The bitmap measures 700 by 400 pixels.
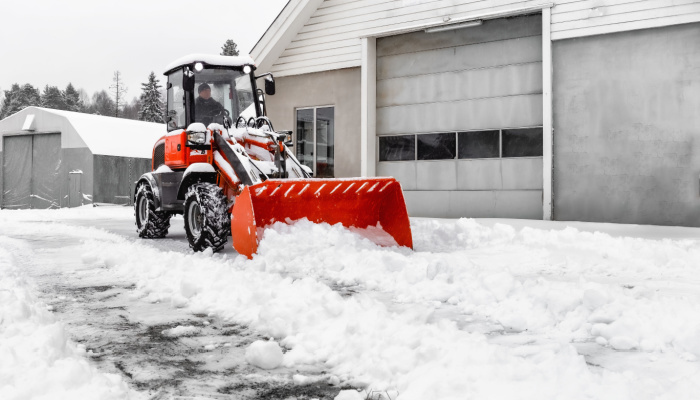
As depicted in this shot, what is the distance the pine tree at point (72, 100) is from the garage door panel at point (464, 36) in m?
67.2

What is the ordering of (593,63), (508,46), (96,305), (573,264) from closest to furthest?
(96,305) → (573,264) → (593,63) → (508,46)

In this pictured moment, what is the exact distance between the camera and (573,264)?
656cm

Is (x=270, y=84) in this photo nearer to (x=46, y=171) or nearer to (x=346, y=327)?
(x=346, y=327)

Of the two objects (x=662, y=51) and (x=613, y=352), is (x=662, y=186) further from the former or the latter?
(x=613, y=352)

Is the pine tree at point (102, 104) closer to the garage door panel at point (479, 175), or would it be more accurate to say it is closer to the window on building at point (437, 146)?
the window on building at point (437, 146)

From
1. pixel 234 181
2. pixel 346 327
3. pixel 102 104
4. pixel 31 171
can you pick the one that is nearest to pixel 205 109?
pixel 234 181

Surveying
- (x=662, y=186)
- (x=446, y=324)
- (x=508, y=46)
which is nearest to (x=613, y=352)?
(x=446, y=324)

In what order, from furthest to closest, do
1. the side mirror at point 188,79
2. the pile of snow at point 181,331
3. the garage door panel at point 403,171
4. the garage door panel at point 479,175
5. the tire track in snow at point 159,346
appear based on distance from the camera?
1. the garage door panel at point 403,171
2. the garage door panel at point 479,175
3. the side mirror at point 188,79
4. the pile of snow at point 181,331
5. the tire track in snow at point 159,346

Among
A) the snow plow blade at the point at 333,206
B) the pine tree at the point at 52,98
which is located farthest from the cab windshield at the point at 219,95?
the pine tree at the point at 52,98

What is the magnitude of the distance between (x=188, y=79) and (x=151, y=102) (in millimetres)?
66884

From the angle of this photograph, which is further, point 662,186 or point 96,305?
point 662,186

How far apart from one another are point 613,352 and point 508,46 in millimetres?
10889

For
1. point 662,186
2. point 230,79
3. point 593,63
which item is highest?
point 593,63

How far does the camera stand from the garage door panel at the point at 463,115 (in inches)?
510
